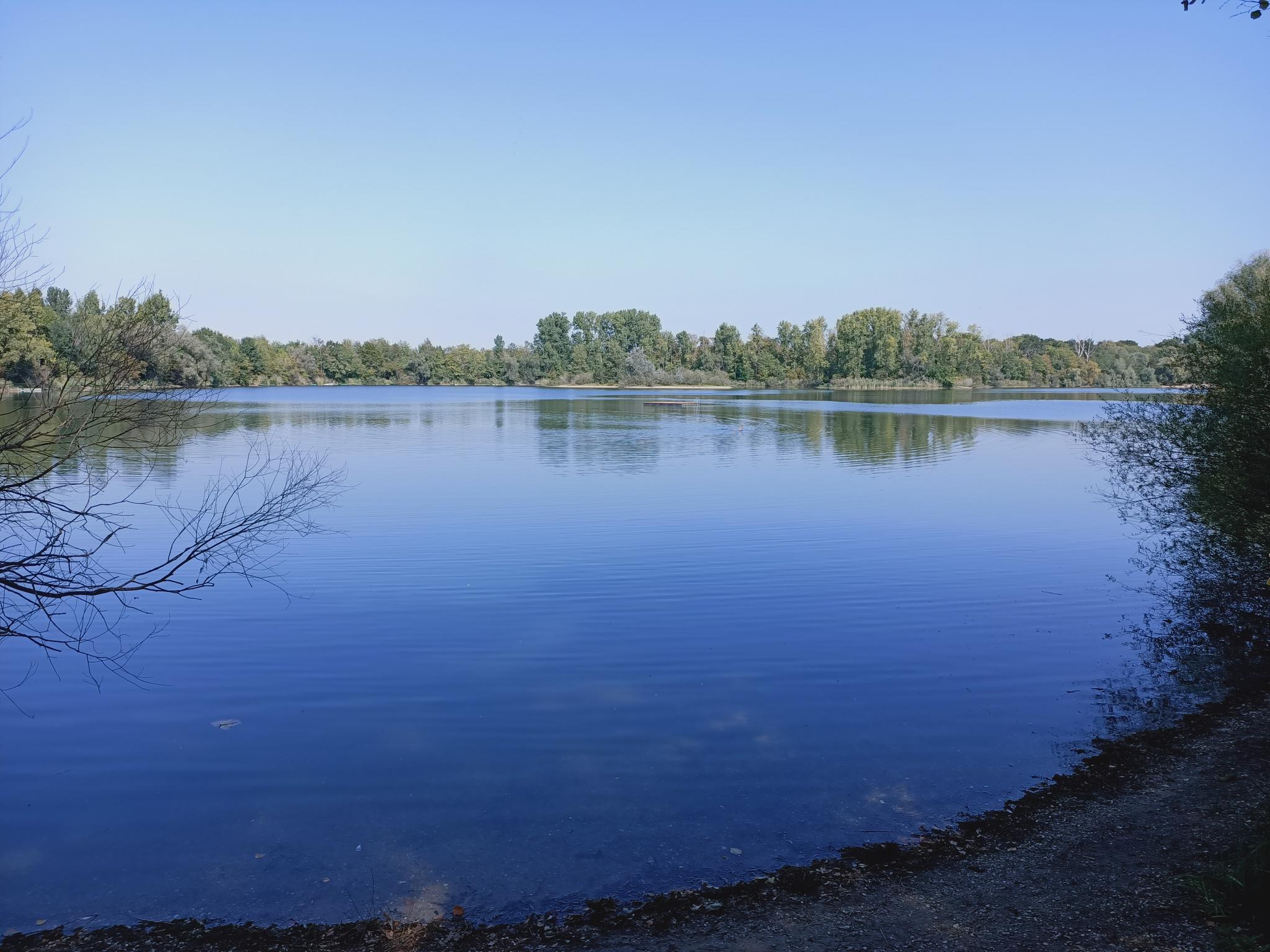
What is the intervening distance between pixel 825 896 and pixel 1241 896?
97.8 inches

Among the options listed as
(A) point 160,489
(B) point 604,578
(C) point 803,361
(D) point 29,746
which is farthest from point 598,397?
(D) point 29,746

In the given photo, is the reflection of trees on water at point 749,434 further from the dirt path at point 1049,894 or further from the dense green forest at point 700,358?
the dense green forest at point 700,358

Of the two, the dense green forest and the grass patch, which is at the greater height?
the dense green forest

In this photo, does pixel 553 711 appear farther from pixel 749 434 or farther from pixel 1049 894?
pixel 749 434

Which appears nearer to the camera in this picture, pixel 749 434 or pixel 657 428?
pixel 749 434

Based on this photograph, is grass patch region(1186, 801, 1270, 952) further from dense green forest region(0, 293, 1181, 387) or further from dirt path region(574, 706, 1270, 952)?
dense green forest region(0, 293, 1181, 387)

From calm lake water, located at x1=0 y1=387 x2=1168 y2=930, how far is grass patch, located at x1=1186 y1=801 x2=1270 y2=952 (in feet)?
6.62

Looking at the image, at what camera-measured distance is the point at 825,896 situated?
5875mm

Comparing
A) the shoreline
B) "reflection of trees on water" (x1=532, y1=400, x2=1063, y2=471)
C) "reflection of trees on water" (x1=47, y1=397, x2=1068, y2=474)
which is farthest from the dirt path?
"reflection of trees on water" (x1=532, y1=400, x2=1063, y2=471)

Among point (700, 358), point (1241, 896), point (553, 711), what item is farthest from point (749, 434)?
point (700, 358)

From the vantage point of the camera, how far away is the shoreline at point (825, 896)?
543cm

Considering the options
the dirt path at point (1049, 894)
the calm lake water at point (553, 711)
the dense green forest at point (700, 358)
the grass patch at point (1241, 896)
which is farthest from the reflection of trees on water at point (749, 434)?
the dense green forest at point (700, 358)

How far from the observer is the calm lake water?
6.50 m

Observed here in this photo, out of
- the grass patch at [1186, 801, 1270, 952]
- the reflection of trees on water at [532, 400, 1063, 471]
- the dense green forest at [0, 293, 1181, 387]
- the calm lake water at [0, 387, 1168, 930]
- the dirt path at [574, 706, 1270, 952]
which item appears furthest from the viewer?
the dense green forest at [0, 293, 1181, 387]
